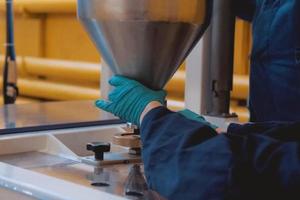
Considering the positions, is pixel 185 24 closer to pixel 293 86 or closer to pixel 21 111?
pixel 293 86

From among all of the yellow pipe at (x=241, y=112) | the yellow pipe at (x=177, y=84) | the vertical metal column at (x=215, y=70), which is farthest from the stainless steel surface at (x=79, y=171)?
the yellow pipe at (x=177, y=84)

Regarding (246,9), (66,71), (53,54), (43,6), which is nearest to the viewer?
(246,9)

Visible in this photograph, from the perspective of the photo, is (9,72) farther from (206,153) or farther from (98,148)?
(206,153)

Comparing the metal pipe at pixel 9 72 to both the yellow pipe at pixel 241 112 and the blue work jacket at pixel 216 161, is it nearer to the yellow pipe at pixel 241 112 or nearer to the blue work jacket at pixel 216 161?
the yellow pipe at pixel 241 112

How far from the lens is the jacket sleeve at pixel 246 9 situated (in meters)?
1.21

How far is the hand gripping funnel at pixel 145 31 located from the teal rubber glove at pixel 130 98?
1.0 inches

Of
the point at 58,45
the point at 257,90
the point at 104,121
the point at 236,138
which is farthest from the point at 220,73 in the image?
the point at 58,45

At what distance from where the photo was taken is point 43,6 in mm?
2707

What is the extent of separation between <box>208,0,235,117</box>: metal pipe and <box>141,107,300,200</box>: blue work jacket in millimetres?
392

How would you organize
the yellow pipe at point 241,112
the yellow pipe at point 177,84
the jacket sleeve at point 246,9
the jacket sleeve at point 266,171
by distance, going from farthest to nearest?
the yellow pipe at point 177,84 < the yellow pipe at point 241,112 < the jacket sleeve at point 246,9 < the jacket sleeve at point 266,171

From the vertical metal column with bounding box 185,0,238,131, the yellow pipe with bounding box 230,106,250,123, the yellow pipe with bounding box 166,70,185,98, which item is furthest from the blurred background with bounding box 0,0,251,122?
the vertical metal column with bounding box 185,0,238,131

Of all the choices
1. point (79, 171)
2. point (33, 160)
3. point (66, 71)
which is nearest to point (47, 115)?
point (33, 160)

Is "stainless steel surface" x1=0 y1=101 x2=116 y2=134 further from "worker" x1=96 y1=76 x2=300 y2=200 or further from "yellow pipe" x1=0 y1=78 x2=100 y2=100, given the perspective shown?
"yellow pipe" x1=0 y1=78 x2=100 y2=100

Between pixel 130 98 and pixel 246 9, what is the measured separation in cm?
52
